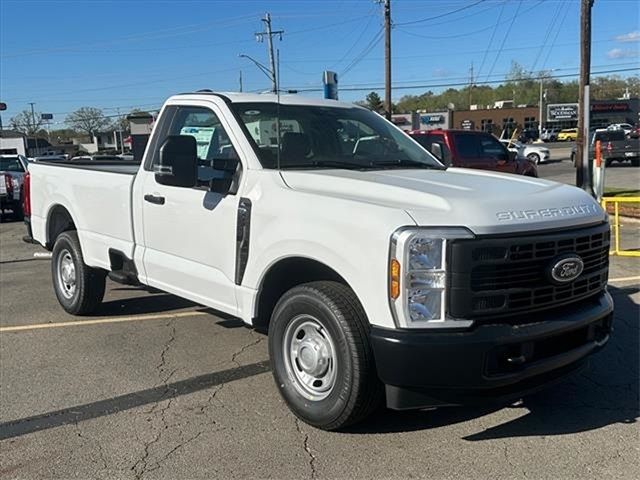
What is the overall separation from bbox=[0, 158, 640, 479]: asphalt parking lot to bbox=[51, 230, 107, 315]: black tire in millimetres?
627

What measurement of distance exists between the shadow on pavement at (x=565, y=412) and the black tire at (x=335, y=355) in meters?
0.25

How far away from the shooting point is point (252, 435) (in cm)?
378

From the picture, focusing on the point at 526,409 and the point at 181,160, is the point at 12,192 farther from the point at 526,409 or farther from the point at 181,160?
the point at 526,409

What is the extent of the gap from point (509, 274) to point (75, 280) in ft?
14.9

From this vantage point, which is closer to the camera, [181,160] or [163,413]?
[163,413]

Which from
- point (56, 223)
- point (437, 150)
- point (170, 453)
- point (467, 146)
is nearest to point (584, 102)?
point (467, 146)

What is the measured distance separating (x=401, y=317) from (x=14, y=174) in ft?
55.5

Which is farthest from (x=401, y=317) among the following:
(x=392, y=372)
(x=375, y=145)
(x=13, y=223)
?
(x=13, y=223)

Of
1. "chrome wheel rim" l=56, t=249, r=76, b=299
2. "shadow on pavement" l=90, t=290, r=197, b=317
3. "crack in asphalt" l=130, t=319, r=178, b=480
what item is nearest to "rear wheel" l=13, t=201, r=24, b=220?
"shadow on pavement" l=90, t=290, r=197, b=317

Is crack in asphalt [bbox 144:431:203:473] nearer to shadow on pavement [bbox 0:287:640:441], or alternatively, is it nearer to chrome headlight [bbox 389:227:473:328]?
shadow on pavement [bbox 0:287:640:441]

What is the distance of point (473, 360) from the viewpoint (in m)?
3.21

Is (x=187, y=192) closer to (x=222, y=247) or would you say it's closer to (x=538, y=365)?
(x=222, y=247)

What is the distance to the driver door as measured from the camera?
4.41 meters

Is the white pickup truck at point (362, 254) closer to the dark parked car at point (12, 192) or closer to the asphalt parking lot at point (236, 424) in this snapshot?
the asphalt parking lot at point (236, 424)
